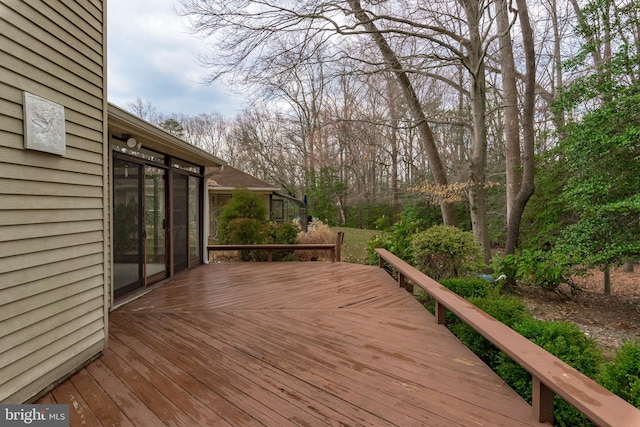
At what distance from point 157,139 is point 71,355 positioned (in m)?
2.72

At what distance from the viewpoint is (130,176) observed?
431 cm

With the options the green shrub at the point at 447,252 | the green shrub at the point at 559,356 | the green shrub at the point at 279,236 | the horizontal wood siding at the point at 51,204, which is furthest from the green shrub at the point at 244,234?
the green shrub at the point at 559,356

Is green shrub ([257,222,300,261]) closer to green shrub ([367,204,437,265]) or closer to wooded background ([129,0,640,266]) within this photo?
green shrub ([367,204,437,265])

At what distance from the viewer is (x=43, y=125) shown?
205 centimetres

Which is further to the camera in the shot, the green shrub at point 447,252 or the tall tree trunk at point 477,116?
the tall tree trunk at point 477,116

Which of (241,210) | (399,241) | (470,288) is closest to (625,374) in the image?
(470,288)

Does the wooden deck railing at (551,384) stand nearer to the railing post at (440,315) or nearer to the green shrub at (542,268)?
the railing post at (440,315)

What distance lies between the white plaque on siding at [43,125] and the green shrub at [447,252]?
4612 mm

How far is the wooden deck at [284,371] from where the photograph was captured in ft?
6.21

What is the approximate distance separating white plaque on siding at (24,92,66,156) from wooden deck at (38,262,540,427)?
158 cm

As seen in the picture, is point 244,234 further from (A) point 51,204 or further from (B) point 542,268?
(B) point 542,268

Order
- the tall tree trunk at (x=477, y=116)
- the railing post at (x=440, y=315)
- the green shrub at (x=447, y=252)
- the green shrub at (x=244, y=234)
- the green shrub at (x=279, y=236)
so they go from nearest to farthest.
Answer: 1. the railing post at (x=440, y=315)
2. the green shrub at (x=447, y=252)
3. the tall tree trunk at (x=477, y=116)
4. the green shrub at (x=244, y=234)
5. the green shrub at (x=279, y=236)

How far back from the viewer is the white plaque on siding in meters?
1.96

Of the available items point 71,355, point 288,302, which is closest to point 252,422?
point 71,355
